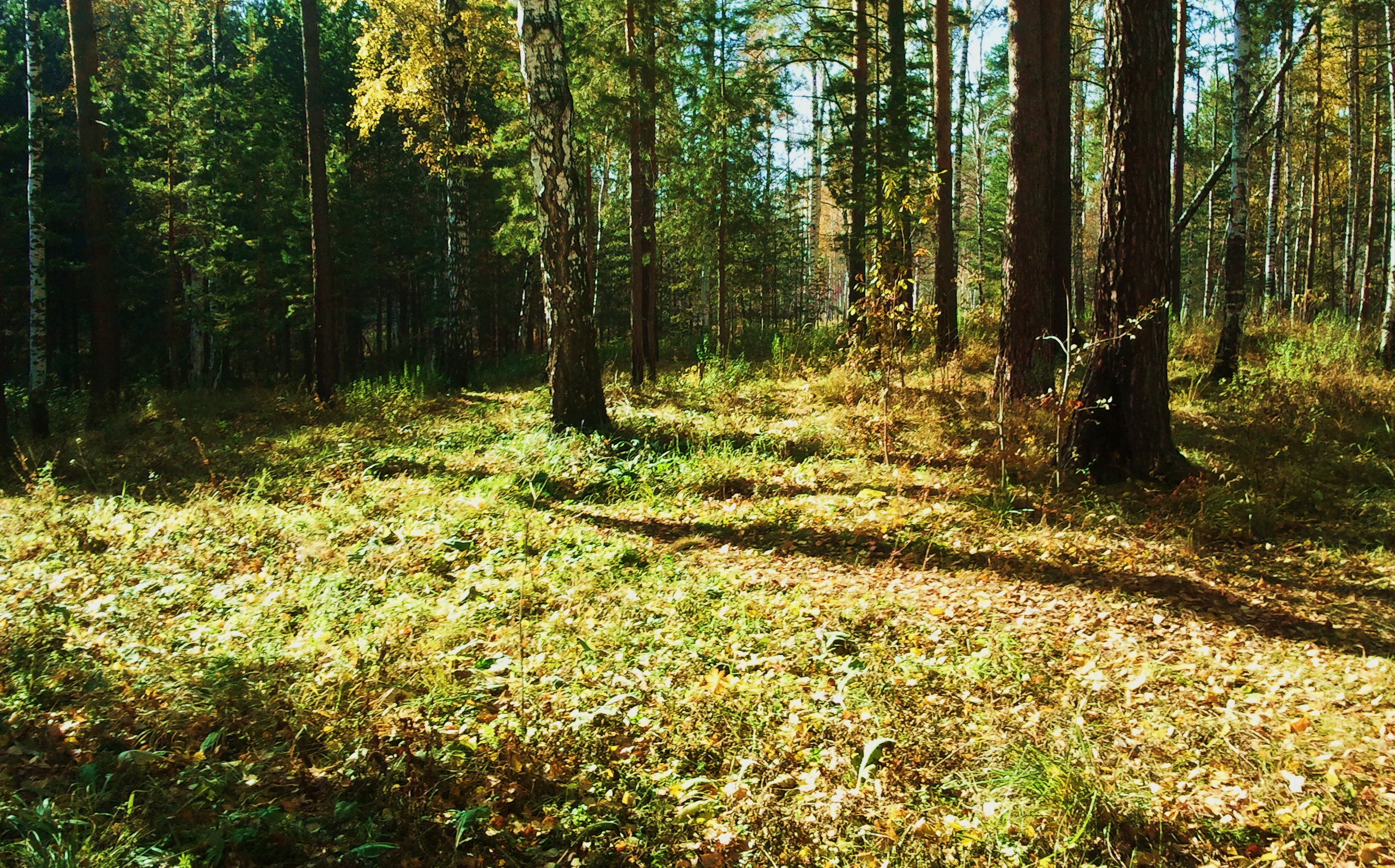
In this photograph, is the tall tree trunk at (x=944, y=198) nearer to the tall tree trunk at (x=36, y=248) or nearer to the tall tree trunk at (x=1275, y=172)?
the tall tree trunk at (x=1275, y=172)

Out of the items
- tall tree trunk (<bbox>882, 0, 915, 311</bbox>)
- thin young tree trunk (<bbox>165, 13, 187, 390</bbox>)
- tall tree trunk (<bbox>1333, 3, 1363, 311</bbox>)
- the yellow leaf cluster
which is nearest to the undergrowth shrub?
the yellow leaf cluster

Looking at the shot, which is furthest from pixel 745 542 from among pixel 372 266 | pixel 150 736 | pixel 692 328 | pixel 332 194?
pixel 692 328

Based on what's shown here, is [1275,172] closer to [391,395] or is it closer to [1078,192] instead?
[1078,192]

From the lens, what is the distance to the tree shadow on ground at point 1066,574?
14.1 ft

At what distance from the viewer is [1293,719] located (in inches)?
135

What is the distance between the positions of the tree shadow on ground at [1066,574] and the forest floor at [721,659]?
0.03 meters

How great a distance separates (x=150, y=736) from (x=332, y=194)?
24766 millimetres

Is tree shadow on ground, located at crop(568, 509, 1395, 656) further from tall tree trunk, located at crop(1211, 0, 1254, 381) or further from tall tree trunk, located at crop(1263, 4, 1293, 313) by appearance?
tall tree trunk, located at crop(1263, 4, 1293, 313)

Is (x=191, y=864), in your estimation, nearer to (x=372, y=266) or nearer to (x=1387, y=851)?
(x=1387, y=851)

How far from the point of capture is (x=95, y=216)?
1227 cm

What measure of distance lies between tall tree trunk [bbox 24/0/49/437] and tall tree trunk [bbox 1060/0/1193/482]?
14900mm

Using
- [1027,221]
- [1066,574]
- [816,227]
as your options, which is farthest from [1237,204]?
[816,227]

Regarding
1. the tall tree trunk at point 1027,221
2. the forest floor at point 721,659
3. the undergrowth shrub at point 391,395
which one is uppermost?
the tall tree trunk at point 1027,221

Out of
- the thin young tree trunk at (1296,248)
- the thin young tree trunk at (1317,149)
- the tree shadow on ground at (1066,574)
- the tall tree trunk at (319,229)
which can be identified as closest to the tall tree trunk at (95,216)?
→ the tall tree trunk at (319,229)
